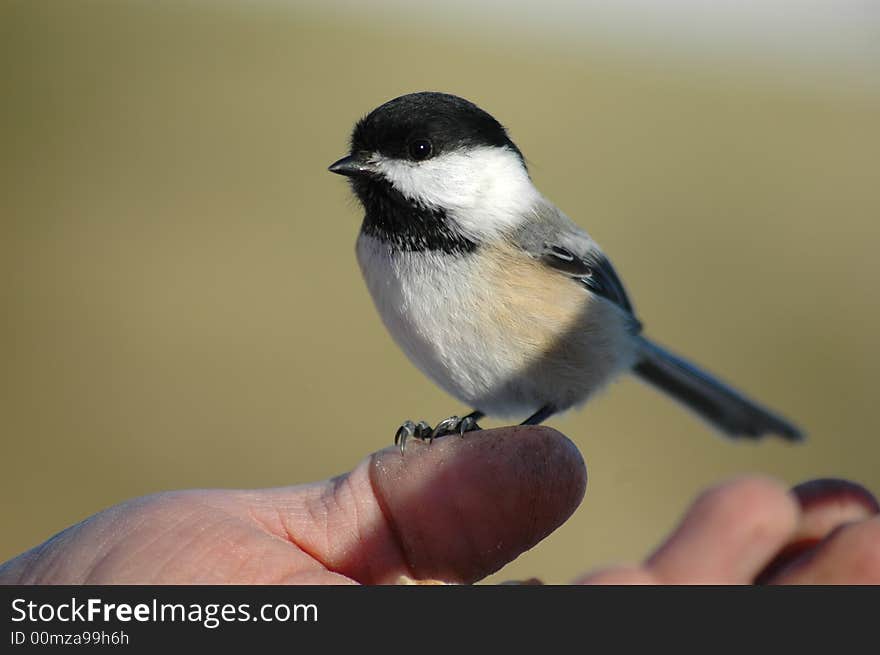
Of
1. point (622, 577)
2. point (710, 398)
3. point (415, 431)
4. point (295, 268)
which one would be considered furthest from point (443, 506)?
point (295, 268)

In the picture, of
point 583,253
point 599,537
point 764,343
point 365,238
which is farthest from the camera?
point 764,343

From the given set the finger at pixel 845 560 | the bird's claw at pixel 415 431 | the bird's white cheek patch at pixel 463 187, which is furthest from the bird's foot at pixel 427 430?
the finger at pixel 845 560

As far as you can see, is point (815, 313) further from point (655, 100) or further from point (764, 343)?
point (655, 100)

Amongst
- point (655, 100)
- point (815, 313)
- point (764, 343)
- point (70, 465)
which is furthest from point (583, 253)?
point (655, 100)

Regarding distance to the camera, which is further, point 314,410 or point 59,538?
point 314,410

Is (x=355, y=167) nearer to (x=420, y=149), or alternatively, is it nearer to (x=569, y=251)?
(x=420, y=149)

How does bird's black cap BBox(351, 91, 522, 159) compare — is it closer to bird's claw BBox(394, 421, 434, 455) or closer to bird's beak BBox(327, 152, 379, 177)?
bird's beak BBox(327, 152, 379, 177)
